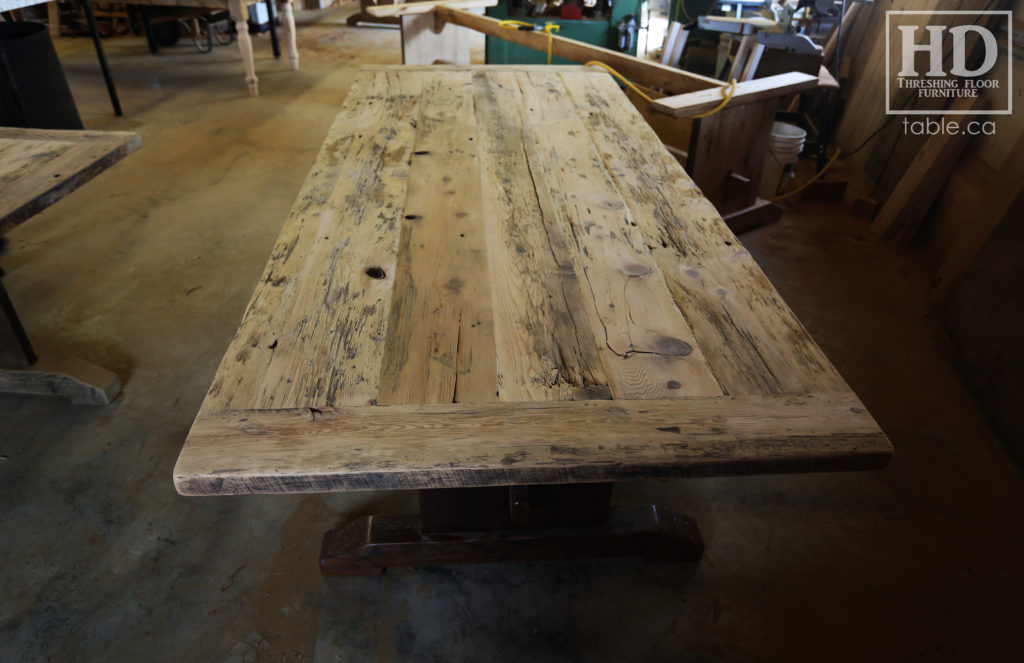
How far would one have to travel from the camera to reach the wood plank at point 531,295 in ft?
2.86

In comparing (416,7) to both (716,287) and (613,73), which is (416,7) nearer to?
(613,73)

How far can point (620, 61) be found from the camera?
259 cm

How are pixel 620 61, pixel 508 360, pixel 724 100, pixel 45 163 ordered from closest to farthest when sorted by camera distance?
pixel 508 360
pixel 45 163
pixel 724 100
pixel 620 61

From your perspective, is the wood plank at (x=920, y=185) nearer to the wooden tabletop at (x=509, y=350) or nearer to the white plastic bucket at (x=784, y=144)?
the white plastic bucket at (x=784, y=144)

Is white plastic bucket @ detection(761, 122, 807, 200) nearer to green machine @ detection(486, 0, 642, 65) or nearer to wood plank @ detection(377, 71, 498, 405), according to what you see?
green machine @ detection(486, 0, 642, 65)

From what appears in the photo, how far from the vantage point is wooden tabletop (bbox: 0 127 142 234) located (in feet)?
4.62

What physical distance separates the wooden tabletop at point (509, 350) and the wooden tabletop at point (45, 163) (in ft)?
2.17

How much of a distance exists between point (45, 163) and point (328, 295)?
113 cm

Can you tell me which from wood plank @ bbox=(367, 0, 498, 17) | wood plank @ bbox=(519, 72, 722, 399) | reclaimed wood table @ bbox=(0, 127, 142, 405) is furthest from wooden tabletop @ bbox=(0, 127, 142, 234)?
wood plank @ bbox=(367, 0, 498, 17)

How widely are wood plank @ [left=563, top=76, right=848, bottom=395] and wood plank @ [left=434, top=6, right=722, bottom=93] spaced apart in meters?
0.99

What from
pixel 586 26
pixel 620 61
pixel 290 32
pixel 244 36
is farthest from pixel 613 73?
pixel 290 32

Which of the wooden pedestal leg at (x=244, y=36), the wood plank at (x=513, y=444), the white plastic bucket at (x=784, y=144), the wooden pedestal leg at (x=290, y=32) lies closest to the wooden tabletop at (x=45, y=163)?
the wood plank at (x=513, y=444)

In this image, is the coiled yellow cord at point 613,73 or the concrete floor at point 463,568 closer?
the concrete floor at point 463,568

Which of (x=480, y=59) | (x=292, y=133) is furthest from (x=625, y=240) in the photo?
(x=480, y=59)
